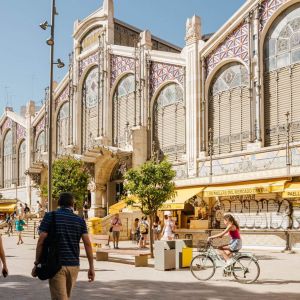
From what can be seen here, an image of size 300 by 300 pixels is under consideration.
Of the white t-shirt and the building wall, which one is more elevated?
the building wall

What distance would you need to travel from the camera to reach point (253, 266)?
1191cm

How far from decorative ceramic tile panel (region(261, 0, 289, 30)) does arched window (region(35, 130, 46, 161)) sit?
74.2 ft

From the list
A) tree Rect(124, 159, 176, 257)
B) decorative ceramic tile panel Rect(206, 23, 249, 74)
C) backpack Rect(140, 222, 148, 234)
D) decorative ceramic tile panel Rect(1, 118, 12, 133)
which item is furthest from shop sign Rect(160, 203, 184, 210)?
decorative ceramic tile panel Rect(1, 118, 12, 133)

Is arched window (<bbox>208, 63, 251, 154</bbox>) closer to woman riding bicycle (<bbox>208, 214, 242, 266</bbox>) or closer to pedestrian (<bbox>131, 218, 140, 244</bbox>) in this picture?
pedestrian (<bbox>131, 218, 140, 244</bbox>)

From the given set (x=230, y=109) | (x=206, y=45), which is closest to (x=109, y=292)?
(x=230, y=109)

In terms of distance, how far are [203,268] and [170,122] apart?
1837 cm

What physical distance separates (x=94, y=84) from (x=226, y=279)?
26.1 meters

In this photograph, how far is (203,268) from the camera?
493 inches

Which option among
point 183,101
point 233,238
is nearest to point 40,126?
point 183,101

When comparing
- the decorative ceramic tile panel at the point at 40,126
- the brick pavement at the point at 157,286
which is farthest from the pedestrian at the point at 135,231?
the decorative ceramic tile panel at the point at 40,126

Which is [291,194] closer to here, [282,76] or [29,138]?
[282,76]

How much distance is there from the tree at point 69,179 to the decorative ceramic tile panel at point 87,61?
1009cm

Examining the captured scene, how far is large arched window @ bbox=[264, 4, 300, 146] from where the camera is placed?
23814 mm

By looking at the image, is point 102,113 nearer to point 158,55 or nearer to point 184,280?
point 158,55
